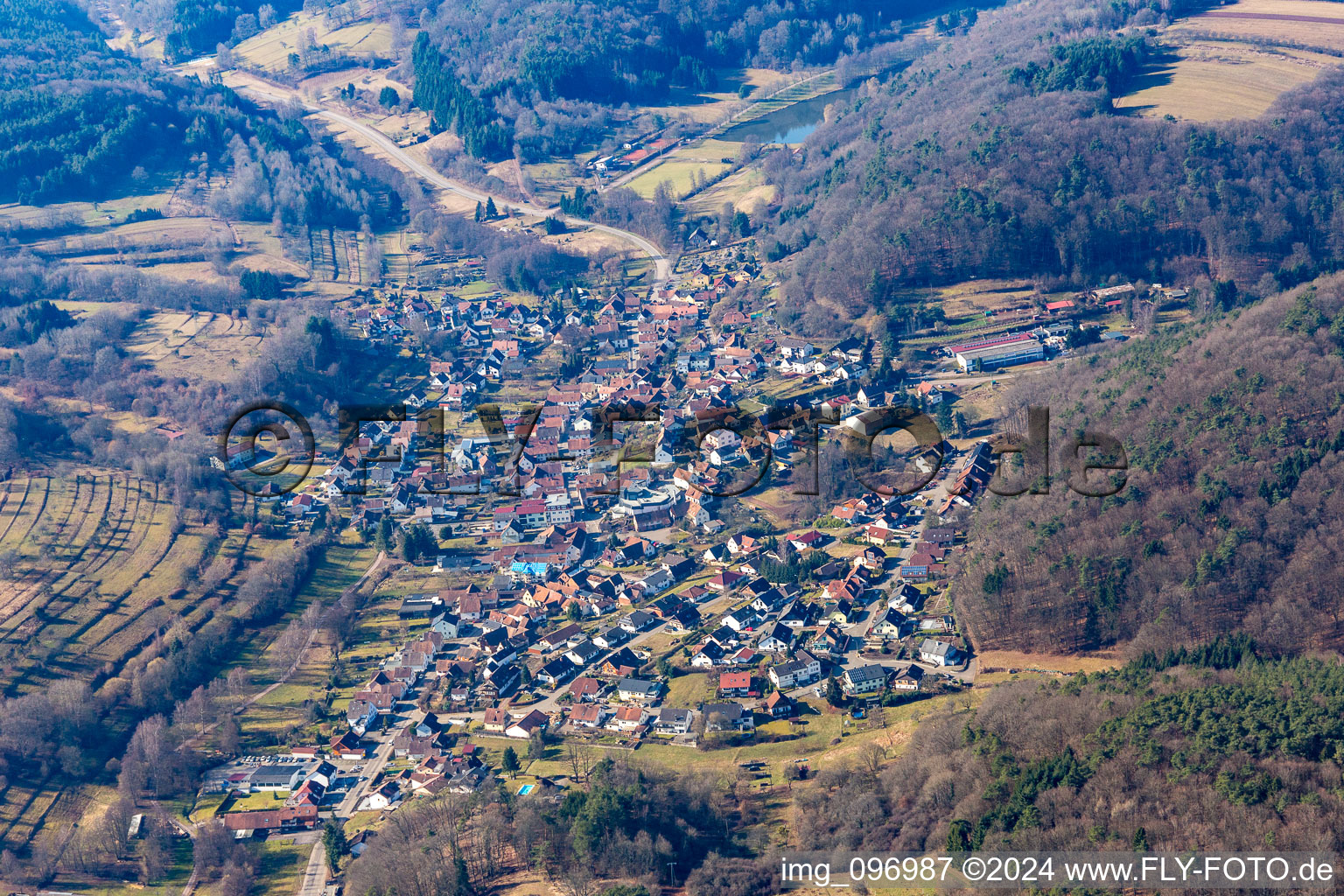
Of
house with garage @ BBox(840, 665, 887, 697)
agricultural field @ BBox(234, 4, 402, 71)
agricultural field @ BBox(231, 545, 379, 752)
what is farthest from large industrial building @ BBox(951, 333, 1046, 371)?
agricultural field @ BBox(234, 4, 402, 71)

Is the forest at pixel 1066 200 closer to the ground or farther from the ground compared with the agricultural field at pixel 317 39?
closer to the ground

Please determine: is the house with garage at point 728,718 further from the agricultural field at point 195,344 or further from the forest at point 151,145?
the forest at point 151,145

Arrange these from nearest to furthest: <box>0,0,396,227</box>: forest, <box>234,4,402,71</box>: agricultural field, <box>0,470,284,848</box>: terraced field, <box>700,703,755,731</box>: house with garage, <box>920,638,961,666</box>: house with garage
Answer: <box>700,703,755,731</box>: house with garage < <box>920,638,961,666</box>: house with garage < <box>0,470,284,848</box>: terraced field < <box>0,0,396,227</box>: forest < <box>234,4,402,71</box>: agricultural field

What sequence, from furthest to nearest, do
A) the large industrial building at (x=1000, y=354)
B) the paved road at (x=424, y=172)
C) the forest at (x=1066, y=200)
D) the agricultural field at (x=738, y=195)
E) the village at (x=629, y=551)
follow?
the agricultural field at (x=738, y=195), the paved road at (x=424, y=172), the forest at (x=1066, y=200), the large industrial building at (x=1000, y=354), the village at (x=629, y=551)

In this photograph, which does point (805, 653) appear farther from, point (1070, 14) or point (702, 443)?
point (1070, 14)

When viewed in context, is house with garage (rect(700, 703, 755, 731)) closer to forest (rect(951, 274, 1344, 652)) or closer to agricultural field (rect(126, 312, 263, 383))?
forest (rect(951, 274, 1344, 652))

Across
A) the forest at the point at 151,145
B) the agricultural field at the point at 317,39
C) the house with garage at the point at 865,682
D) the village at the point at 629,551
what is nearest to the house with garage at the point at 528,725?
the village at the point at 629,551
